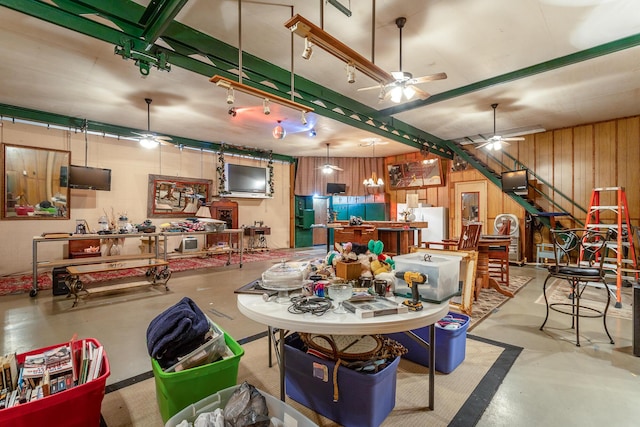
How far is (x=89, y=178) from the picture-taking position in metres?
5.79

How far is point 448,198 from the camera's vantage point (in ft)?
28.4

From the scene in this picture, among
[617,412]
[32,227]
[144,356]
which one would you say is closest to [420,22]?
[617,412]

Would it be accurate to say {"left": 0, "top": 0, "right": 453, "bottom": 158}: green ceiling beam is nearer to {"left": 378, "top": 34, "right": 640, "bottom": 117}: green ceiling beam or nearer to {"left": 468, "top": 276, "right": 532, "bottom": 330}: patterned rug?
{"left": 378, "top": 34, "right": 640, "bottom": 117}: green ceiling beam

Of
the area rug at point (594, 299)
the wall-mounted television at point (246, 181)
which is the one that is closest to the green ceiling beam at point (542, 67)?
the area rug at point (594, 299)

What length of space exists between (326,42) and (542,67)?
3521mm

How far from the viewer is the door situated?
802cm

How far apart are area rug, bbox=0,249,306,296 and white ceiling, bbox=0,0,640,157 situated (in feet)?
9.96

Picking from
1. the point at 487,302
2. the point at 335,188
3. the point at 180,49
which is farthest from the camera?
the point at 335,188

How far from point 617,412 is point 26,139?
850 centimetres

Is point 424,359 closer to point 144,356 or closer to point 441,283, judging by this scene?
point 441,283

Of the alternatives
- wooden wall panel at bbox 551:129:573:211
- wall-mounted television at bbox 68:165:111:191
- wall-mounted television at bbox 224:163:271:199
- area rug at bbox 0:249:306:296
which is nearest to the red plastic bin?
area rug at bbox 0:249:306:296

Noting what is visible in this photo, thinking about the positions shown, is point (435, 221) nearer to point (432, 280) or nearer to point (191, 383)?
point (432, 280)

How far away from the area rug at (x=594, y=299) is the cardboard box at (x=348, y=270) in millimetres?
3489

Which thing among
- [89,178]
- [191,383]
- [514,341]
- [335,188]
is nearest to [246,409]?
[191,383]
